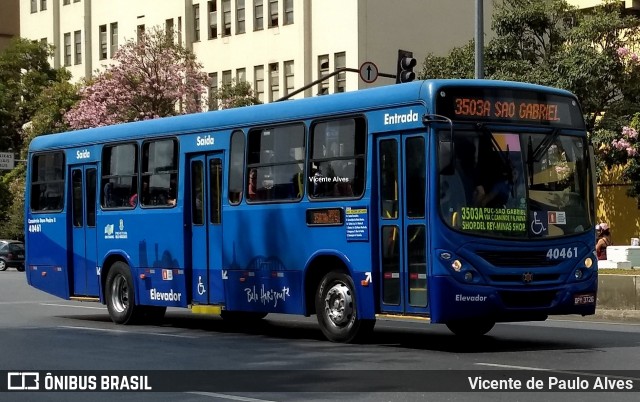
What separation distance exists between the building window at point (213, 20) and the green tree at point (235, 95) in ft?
18.7

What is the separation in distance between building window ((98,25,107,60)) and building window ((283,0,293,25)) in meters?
16.4

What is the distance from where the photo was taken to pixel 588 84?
4081 centimetres

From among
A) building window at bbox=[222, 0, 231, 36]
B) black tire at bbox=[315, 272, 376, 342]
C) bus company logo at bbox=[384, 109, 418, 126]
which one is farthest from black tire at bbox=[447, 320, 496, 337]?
building window at bbox=[222, 0, 231, 36]

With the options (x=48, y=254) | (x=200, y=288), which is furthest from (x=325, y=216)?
(x=48, y=254)

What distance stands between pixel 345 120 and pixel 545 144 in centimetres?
252

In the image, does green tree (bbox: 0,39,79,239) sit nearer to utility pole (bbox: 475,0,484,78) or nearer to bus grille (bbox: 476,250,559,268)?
utility pole (bbox: 475,0,484,78)

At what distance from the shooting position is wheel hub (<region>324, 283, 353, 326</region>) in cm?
1680

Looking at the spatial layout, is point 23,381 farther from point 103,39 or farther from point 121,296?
point 103,39

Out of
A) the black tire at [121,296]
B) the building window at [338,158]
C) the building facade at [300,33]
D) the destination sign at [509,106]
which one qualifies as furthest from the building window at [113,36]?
the destination sign at [509,106]

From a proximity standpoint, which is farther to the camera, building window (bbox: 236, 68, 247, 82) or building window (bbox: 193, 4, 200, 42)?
building window (bbox: 193, 4, 200, 42)

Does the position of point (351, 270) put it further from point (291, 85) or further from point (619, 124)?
point (291, 85)

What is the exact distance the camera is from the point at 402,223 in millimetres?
15969

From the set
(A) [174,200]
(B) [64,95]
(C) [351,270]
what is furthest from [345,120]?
(B) [64,95]

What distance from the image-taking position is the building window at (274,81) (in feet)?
196
